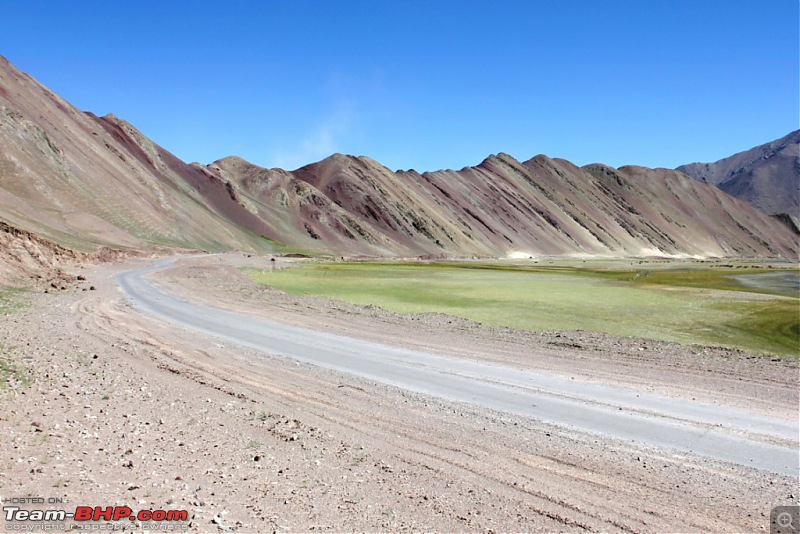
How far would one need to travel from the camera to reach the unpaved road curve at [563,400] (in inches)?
396

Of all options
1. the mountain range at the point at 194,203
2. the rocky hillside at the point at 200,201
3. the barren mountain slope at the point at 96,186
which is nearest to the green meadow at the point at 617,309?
the mountain range at the point at 194,203

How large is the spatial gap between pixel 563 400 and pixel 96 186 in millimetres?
104016

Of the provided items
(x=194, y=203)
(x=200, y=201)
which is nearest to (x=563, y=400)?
(x=194, y=203)

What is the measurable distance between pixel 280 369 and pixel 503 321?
46.6 ft

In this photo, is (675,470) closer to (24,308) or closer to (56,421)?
(56,421)

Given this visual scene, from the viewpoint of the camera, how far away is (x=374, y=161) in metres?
194

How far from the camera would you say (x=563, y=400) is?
12.9m

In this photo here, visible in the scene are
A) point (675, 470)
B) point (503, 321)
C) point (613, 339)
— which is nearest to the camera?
point (675, 470)

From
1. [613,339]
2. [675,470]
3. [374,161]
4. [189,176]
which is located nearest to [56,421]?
[675,470]

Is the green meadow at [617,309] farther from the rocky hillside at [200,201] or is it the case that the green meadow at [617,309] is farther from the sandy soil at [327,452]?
the rocky hillside at [200,201]

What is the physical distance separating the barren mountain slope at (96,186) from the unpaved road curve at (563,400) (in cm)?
5269

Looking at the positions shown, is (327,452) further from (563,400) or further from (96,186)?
(96,186)

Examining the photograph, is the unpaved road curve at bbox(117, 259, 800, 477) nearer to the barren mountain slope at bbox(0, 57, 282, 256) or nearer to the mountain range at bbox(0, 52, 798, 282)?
the mountain range at bbox(0, 52, 798, 282)

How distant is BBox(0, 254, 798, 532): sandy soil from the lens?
6.94 meters
